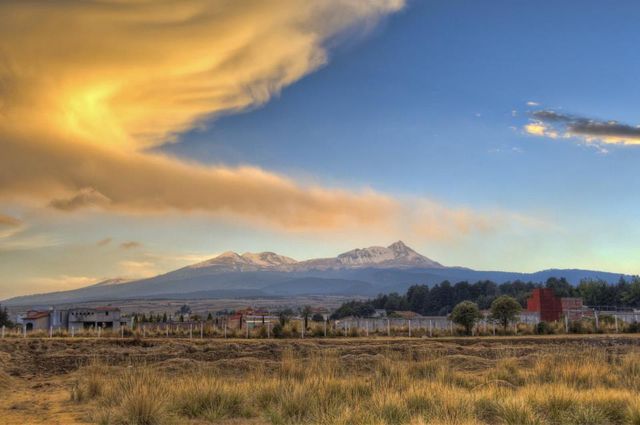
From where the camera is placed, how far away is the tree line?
4245 inches

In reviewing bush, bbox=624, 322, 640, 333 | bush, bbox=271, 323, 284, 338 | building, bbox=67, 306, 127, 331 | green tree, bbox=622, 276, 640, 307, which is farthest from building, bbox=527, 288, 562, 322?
building, bbox=67, 306, 127, 331

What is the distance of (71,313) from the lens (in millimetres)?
100938

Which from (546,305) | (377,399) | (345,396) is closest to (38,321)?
(546,305)

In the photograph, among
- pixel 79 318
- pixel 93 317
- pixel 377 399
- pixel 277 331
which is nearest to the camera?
pixel 377 399

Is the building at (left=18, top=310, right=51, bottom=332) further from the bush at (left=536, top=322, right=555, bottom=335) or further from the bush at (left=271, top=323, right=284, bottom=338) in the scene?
the bush at (left=536, top=322, right=555, bottom=335)

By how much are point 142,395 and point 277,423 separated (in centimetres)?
248

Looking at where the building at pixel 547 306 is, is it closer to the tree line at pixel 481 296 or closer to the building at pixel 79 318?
the tree line at pixel 481 296

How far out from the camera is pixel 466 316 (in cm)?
4041

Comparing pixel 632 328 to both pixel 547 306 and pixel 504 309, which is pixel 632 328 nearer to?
pixel 504 309

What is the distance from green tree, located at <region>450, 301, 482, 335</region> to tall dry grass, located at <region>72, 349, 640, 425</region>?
2450cm

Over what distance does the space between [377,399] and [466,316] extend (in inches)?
1215

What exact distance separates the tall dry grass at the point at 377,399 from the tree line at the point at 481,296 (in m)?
94.4

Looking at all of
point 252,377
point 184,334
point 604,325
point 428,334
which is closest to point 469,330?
point 428,334

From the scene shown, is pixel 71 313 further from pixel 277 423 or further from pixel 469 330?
pixel 277 423
